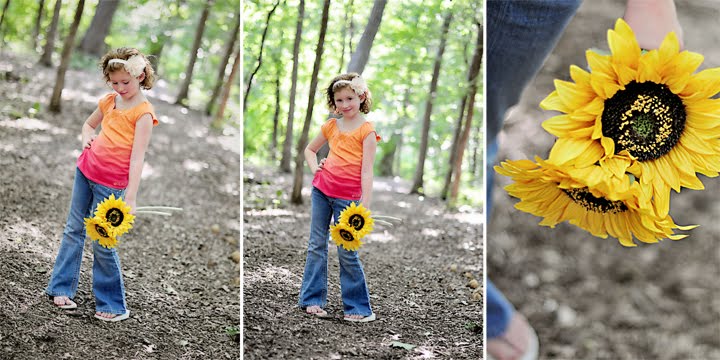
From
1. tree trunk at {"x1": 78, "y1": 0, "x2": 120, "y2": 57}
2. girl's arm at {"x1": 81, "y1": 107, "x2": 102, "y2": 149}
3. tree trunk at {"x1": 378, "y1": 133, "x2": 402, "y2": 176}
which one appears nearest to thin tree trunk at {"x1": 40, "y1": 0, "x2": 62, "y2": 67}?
tree trunk at {"x1": 78, "y1": 0, "x2": 120, "y2": 57}

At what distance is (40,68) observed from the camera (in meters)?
2.56

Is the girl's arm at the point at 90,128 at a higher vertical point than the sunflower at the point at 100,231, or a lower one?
higher

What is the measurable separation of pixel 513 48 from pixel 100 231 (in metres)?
1.17

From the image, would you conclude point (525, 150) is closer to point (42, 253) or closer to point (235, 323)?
point (235, 323)

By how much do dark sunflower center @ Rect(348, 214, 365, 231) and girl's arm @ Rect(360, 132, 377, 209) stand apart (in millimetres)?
40

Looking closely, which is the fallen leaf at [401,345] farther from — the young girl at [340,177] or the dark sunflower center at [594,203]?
the dark sunflower center at [594,203]

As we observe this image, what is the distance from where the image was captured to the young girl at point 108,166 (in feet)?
6.22

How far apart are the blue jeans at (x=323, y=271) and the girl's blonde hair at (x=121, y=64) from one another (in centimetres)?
56

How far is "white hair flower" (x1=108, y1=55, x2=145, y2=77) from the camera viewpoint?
6.26ft

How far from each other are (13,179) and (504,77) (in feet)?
4.98

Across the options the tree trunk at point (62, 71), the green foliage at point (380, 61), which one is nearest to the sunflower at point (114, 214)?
the green foliage at point (380, 61)

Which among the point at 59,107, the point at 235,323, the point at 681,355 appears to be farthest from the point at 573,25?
the point at 59,107

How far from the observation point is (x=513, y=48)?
1.68 metres

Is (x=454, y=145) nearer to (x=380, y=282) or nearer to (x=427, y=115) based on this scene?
(x=427, y=115)
